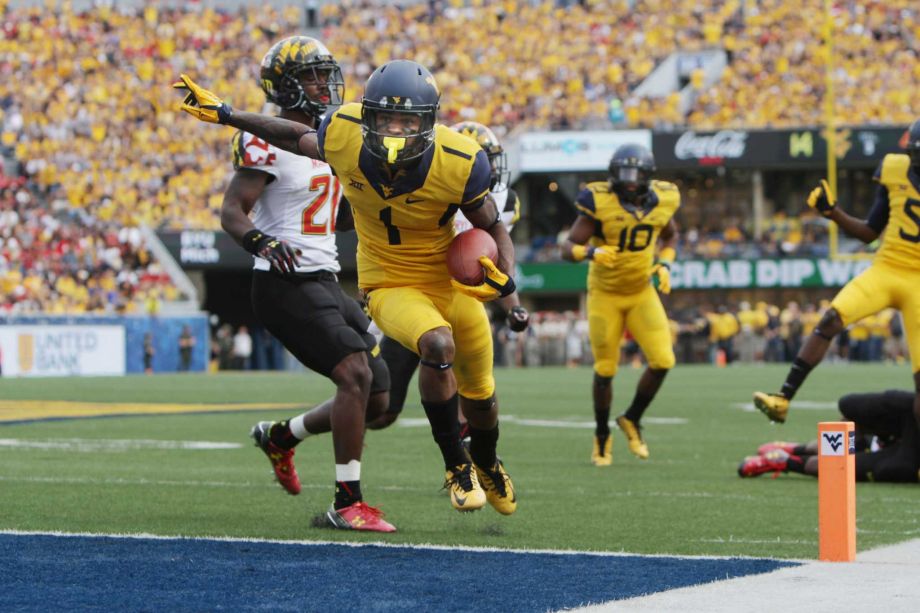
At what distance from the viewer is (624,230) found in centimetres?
1005

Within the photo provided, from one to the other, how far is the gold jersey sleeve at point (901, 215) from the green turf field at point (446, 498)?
142cm

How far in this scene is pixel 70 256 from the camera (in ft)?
103

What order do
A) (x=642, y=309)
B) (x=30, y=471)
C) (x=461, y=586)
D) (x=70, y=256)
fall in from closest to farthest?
1. (x=461, y=586)
2. (x=30, y=471)
3. (x=642, y=309)
4. (x=70, y=256)

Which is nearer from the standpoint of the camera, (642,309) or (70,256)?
(642,309)

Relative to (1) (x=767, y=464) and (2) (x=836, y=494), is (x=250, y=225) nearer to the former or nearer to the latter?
(2) (x=836, y=494)

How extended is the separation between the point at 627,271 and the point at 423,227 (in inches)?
168

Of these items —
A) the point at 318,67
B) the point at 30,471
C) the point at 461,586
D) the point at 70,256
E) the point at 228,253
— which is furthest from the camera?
the point at 228,253

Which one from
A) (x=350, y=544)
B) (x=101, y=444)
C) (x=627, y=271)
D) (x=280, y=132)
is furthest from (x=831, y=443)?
(x=101, y=444)

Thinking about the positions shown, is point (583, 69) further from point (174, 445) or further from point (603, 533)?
point (603, 533)

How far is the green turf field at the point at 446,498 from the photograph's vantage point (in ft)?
19.6

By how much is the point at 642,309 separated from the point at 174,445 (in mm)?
3399

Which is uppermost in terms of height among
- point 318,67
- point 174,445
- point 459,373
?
point 318,67

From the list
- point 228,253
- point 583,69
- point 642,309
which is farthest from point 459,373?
point 583,69

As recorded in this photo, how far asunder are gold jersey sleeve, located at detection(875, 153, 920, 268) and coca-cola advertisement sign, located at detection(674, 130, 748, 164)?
25.8 metres
